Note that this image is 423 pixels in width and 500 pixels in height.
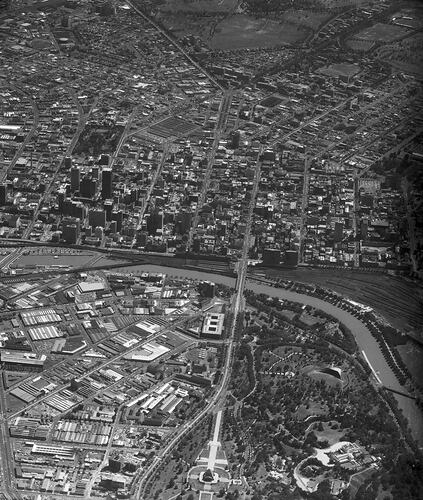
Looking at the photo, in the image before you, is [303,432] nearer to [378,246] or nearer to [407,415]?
[407,415]

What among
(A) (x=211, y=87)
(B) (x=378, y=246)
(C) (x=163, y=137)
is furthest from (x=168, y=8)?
(B) (x=378, y=246)

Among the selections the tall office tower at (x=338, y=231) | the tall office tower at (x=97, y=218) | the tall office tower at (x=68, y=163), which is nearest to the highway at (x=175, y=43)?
the tall office tower at (x=68, y=163)

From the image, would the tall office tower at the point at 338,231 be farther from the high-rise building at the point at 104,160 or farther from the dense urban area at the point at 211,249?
the high-rise building at the point at 104,160

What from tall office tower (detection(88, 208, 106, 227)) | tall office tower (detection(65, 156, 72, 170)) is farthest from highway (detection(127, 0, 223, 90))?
tall office tower (detection(88, 208, 106, 227))

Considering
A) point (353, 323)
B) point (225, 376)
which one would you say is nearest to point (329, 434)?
point (225, 376)

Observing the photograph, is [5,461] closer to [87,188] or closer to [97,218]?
[97,218]

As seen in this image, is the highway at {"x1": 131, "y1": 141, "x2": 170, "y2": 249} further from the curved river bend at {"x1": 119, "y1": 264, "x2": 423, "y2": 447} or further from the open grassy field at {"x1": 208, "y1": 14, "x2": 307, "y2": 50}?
the open grassy field at {"x1": 208, "y1": 14, "x2": 307, "y2": 50}

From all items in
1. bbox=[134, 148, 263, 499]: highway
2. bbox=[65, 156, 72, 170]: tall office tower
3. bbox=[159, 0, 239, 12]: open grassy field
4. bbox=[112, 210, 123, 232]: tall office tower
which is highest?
bbox=[159, 0, 239, 12]: open grassy field

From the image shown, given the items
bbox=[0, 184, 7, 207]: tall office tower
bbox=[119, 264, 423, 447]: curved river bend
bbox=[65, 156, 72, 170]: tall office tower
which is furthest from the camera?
bbox=[65, 156, 72, 170]: tall office tower
